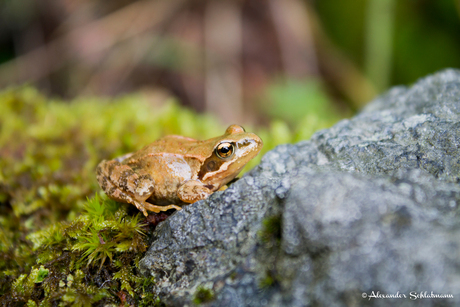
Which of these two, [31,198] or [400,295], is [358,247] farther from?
[31,198]

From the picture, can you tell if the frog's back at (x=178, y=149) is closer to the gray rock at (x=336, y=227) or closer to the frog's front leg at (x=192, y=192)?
the frog's front leg at (x=192, y=192)

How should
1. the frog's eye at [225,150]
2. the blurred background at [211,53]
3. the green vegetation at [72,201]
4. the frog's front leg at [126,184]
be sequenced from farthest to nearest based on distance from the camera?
the blurred background at [211,53]
the frog's eye at [225,150]
the frog's front leg at [126,184]
the green vegetation at [72,201]

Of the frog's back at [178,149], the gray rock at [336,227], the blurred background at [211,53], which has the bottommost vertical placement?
the gray rock at [336,227]

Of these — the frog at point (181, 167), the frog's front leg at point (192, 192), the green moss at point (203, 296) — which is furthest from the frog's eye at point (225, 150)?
the green moss at point (203, 296)

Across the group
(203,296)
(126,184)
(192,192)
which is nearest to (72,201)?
(126,184)

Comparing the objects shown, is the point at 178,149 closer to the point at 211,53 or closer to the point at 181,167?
the point at 181,167

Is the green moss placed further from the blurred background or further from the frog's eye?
the blurred background
